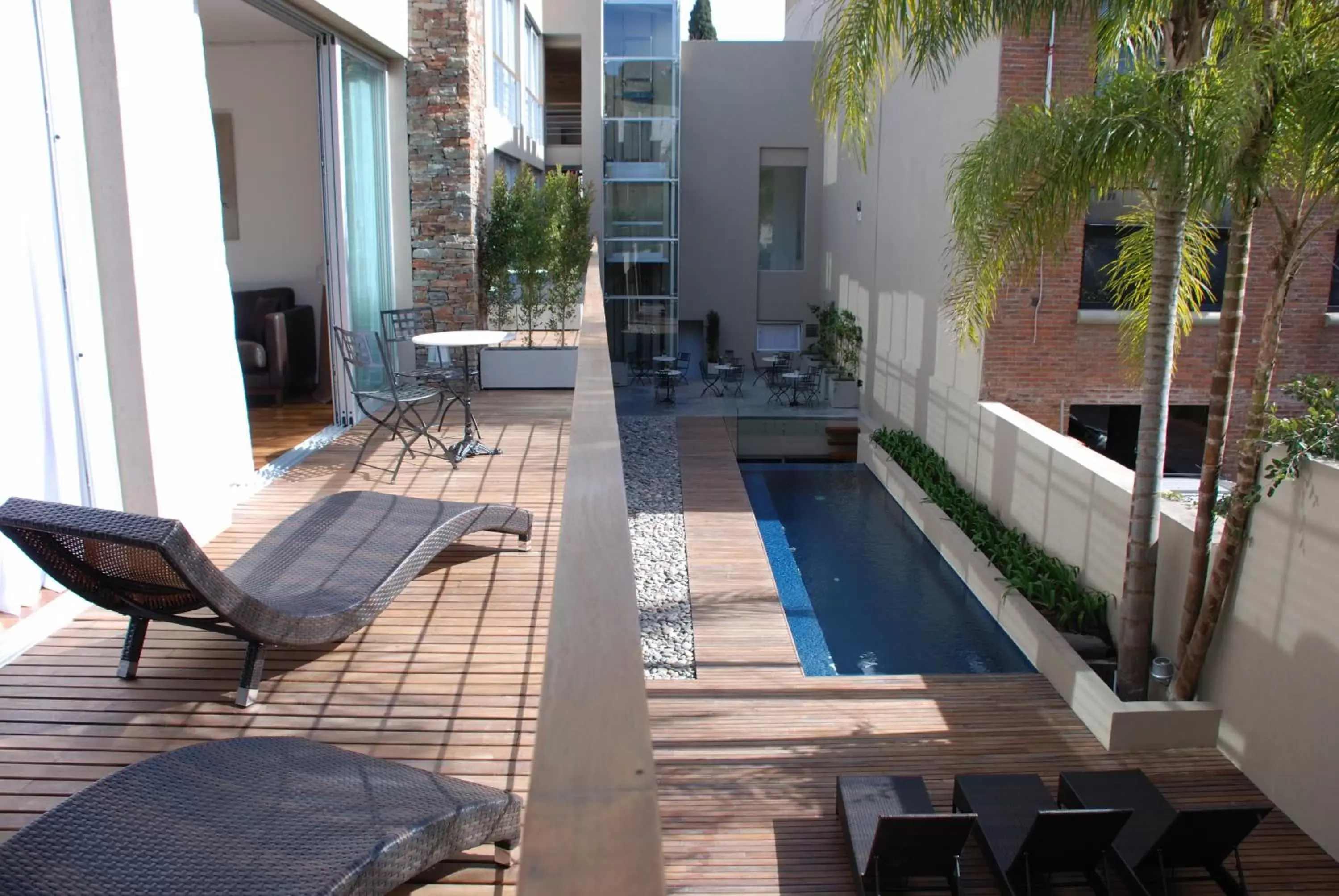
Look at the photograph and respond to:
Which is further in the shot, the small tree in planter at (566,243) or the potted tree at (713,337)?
the potted tree at (713,337)

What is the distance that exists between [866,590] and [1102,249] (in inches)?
190

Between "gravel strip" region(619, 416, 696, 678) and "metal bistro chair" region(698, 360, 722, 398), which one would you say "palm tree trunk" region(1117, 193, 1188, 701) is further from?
"metal bistro chair" region(698, 360, 722, 398)

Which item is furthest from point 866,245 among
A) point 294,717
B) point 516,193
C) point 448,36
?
point 294,717

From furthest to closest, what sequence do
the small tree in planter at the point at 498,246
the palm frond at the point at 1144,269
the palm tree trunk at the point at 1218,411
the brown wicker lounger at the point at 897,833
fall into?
the small tree in planter at the point at 498,246, the palm frond at the point at 1144,269, the palm tree trunk at the point at 1218,411, the brown wicker lounger at the point at 897,833

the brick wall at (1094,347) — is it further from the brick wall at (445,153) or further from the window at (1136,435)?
the brick wall at (445,153)

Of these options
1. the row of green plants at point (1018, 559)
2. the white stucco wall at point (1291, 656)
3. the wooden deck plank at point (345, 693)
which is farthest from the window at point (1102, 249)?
the wooden deck plank at point (345, 693)

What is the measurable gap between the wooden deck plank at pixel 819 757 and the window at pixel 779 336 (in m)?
14.1

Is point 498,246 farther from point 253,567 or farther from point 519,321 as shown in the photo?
point 253,567

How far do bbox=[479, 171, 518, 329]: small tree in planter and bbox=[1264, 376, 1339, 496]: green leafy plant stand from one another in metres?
8.23

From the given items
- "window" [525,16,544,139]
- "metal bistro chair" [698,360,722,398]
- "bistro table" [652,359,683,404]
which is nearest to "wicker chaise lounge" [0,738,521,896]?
"window" [525,16,544,139]

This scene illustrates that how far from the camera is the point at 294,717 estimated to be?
365cm

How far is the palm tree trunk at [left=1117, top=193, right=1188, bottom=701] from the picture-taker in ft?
24.4

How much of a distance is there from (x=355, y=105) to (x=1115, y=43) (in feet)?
20.8

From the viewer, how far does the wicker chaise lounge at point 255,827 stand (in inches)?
91.2
